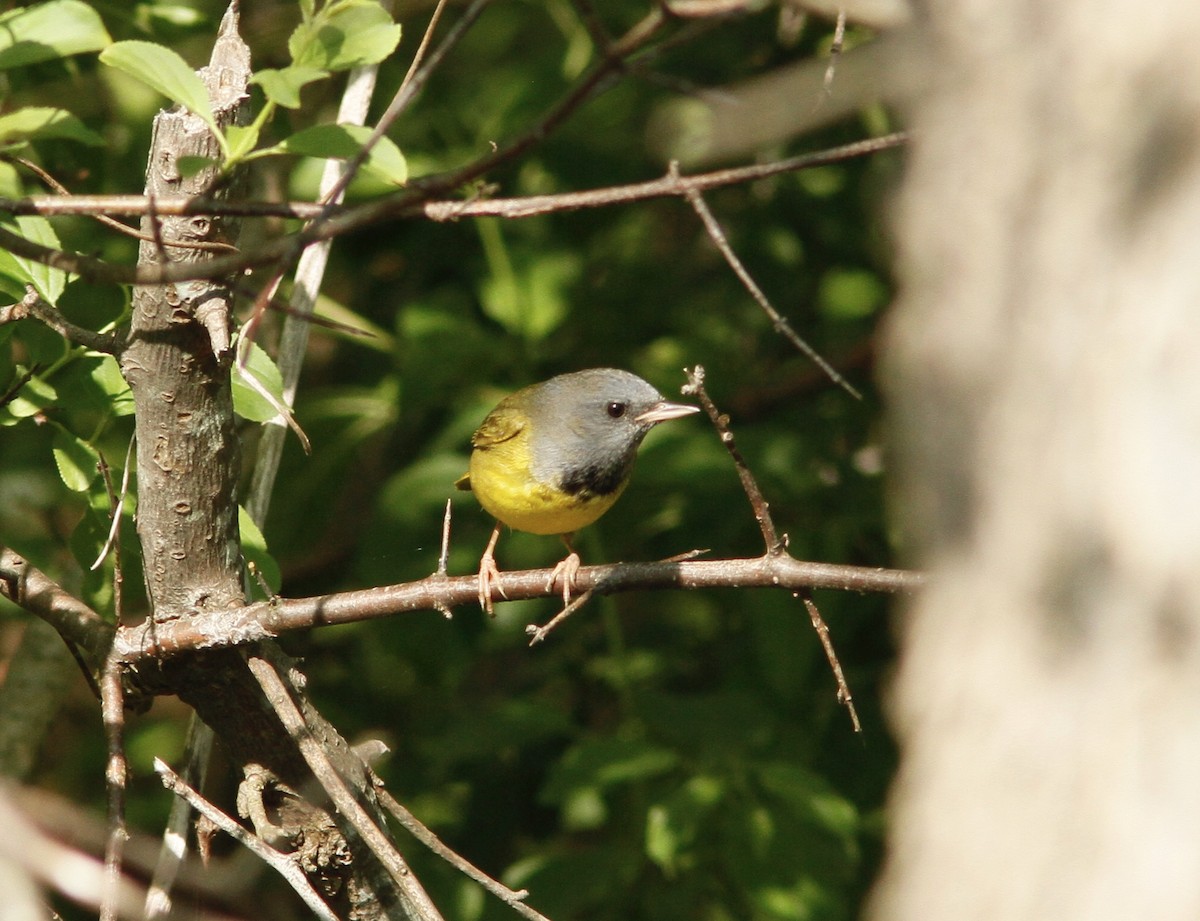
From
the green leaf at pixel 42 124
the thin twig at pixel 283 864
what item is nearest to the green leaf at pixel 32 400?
the green leaf at pixel 42 124

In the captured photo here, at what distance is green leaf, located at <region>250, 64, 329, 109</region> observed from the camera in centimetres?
231

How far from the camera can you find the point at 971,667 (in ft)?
6.17

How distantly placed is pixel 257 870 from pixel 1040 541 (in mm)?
1692

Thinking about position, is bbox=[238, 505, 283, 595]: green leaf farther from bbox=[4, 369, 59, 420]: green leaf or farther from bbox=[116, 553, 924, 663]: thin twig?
bbox=[4, 369, 59, 420]: green leaf

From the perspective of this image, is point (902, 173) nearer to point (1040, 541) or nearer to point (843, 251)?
point (1040, 541)

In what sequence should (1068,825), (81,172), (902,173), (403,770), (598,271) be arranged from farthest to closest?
(598,271) < (403,770) < (81,172) < (902,173) < (1068,825)

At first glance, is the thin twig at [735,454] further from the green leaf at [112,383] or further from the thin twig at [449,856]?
the green leaf at [112,383]

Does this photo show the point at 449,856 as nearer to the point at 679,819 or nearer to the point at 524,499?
the point at 679,819

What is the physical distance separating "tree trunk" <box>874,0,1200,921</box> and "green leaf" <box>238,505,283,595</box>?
1591 millimetres

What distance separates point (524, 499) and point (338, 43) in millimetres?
2291

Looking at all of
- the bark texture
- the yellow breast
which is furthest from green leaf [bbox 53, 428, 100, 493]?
the yellow breast

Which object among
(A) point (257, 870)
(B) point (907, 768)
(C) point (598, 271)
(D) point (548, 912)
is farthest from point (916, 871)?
(C) point (598, 271)

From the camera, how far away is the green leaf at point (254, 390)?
2.84 m

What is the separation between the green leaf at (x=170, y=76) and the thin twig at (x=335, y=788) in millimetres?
1091
